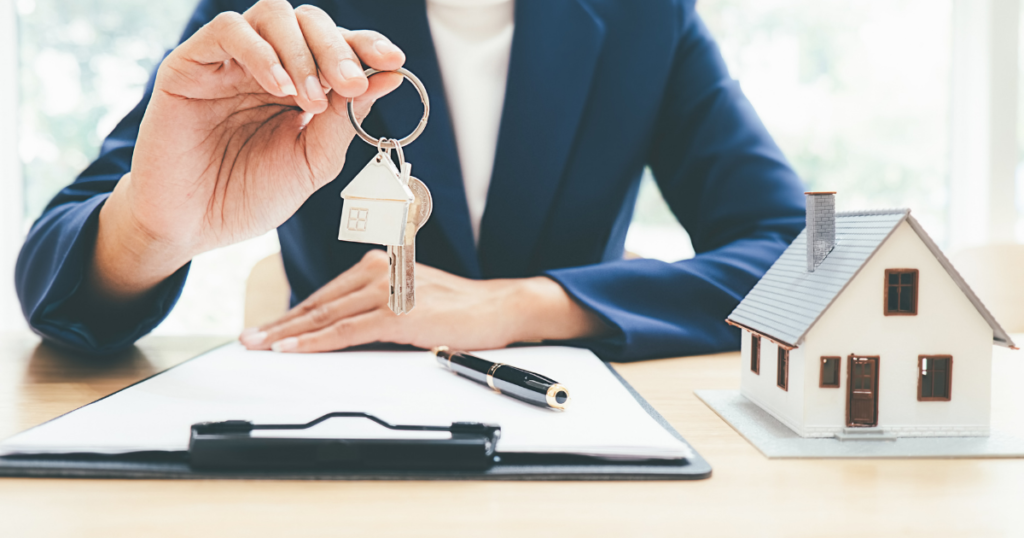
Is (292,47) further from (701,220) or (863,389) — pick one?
(701,220)

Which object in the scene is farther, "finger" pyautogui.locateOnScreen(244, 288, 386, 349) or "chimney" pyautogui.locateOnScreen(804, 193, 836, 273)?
"finger" pyautogui.locateOnScreen(244, 288, 386, 349)

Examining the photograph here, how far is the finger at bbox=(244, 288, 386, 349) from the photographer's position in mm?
897

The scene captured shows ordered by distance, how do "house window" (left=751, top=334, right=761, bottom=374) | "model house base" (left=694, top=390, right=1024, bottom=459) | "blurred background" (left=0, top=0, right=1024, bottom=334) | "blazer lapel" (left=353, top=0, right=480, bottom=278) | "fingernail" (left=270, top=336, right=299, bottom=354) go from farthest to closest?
1. "blurred background" (left=0, top=0, right=1024, bottom=334)
2. "blazer lapel" (left=353, top=0, right=480, bottom=278)
3. "fingernail" (left=270, top=336, right=299, bottom=354)
4. "house window" (left=751, top=334, right=761, bottom=374)
5. "model house base" (left=694, top=390, right=1024, bottom=459)

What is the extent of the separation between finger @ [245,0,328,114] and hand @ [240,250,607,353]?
1.20ft

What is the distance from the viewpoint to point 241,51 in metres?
0.60

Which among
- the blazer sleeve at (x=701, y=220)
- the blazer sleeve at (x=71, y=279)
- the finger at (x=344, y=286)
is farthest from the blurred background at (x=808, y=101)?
the finger at (x=344, y=286)

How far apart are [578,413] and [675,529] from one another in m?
0.19

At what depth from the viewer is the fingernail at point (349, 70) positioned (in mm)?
561

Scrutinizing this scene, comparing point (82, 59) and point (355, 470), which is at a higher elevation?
point (82, 59)

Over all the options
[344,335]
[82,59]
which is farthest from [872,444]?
[82,59]

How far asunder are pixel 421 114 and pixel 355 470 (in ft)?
2.70

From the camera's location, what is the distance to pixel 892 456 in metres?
0.49

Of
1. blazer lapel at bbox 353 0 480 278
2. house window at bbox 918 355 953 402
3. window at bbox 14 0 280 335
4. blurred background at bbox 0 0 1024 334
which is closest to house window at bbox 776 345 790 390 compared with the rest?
house window at bbox 918 355 953 402

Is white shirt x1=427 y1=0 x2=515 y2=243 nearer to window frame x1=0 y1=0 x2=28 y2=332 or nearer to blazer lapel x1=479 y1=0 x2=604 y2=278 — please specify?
blazer lapel x1=479 y1=0 x2=604 y2=278
